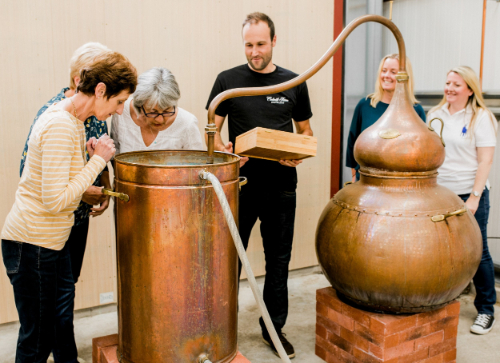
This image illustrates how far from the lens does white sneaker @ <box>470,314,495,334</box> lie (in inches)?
128

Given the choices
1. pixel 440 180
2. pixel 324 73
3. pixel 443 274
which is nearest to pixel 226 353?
pixel 443 274

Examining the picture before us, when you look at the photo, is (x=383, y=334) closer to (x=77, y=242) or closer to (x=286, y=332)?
(x=286, y=332)

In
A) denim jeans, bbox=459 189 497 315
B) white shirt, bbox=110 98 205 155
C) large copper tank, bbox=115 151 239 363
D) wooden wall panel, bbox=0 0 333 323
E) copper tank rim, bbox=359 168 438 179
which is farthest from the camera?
denim jeans, bbox=459 189 497 315

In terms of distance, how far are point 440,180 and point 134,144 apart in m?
2.09

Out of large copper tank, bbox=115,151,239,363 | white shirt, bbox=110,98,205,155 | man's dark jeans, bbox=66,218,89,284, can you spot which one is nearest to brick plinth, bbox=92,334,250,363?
large copper tank, bbox=115,151,239,363

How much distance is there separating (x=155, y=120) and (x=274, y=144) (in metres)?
0.59

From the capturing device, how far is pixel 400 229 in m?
2.25

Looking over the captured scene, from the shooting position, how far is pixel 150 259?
1776 millimetres

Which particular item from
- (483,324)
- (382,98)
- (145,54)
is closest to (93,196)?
(145,54)

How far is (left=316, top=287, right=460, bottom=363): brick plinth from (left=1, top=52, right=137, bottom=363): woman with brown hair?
1452mm

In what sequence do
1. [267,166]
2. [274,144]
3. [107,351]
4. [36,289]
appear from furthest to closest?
1. [267,166]
2. [274,144]
3. [107,351]
4. [36,289]

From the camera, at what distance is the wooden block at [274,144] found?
232 centimetres

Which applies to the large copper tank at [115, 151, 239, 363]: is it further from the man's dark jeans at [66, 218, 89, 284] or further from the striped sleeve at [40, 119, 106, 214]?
the man's dark jeans at [66, 218, 89, 284]

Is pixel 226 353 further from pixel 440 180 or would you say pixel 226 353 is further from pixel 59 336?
pixel 440 180
